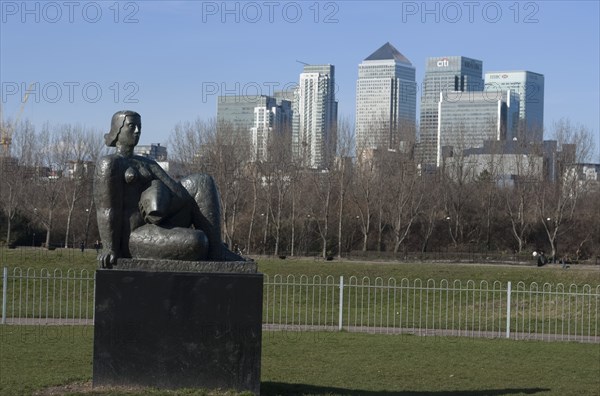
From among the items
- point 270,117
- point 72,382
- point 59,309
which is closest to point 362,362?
point 72,382

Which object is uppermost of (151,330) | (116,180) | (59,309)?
(116,180)

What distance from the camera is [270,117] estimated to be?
137750 millimetres

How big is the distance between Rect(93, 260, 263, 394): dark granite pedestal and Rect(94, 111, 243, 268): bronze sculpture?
0.26m

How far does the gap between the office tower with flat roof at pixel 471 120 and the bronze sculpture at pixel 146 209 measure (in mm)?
55740

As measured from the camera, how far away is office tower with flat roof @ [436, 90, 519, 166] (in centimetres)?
6750

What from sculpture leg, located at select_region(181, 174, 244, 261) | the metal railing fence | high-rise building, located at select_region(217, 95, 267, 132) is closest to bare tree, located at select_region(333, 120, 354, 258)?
the metal railing fence

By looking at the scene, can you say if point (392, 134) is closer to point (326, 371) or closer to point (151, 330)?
point (326, 371)

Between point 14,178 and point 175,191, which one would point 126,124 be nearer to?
point 175,191

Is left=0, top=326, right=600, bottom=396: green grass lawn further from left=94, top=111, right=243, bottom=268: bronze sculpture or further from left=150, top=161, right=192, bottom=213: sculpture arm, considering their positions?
left=150, top=161, right=192, bottom=213: sculpture arm

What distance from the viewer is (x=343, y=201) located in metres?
58.8

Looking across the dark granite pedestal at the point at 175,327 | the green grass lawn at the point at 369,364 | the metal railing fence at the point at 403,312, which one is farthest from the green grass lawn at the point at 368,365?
the metal railing fence at the point at 403,312

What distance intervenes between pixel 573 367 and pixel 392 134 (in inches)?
1984

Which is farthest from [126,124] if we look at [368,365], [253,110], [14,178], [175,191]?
[253,110]

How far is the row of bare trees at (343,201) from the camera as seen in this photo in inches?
2186
